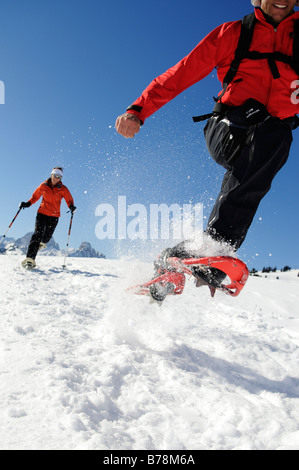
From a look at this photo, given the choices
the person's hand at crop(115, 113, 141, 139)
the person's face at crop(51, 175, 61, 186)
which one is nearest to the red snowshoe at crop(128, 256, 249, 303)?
the person's hand at crop(115, 113, 141, 139)

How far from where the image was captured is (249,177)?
7.44ft

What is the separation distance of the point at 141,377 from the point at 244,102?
7.05 feet

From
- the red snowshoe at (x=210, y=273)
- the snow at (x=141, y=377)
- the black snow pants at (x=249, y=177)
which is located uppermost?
the black snow pants at (x=249, y=177)

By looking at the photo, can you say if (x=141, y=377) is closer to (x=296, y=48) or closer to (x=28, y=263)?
(x=296, y=48)

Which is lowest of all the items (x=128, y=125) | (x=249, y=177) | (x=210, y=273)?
(x=210, y=273)

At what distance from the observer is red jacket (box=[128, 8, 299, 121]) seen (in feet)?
7.22

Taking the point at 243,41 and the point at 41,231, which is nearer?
the point at 243,41

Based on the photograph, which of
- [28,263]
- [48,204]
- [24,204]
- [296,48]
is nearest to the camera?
[296,48]

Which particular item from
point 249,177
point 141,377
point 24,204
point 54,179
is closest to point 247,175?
point 249,177

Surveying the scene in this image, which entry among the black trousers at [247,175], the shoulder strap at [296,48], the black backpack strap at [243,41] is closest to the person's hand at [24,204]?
the black trousers at [247,175]

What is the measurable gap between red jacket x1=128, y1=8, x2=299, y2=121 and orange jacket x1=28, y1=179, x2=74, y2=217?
5722mm

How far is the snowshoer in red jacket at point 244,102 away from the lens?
2205 millimetres

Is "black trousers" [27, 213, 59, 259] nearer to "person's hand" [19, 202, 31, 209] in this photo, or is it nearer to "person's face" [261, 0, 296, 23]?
"person's hand" [19, 202, 31, 209]

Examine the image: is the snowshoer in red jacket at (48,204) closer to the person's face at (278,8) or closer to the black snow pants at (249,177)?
the black snow pants at (249,177)
